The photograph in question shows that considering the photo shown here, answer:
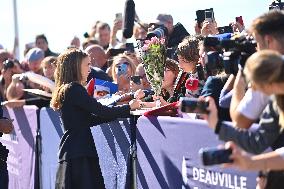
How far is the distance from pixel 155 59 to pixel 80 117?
0.88 m

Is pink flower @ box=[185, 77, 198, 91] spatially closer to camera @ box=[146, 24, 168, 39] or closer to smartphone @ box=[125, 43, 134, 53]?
camera @ box=[146, 24, 168, 39]

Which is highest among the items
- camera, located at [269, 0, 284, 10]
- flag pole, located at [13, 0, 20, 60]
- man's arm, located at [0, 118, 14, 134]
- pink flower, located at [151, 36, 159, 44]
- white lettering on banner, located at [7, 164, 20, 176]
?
flag pole, located at [13, 0, 20, 60]

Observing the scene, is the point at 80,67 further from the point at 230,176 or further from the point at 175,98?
the point at 230,176

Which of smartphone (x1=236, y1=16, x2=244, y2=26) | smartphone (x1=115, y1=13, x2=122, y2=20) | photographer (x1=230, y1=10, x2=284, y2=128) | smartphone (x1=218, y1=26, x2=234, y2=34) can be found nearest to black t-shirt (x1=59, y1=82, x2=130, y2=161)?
smartphone (x1=218, y1=26, x2=234, y2=34)

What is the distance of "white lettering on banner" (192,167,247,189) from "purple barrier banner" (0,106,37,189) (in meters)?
3.89

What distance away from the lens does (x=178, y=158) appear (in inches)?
250

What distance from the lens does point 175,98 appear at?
23.5 feet

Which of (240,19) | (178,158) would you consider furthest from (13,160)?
(178,158)

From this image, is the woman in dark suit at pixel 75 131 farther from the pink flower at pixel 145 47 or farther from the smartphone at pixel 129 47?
the smartphone at pixel 129 47

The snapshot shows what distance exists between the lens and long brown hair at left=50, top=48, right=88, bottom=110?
23.4 ft

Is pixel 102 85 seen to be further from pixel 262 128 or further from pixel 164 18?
pixel 262 128

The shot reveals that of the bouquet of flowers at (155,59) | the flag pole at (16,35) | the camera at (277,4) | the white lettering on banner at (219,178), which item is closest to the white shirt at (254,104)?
the white lettering on banner at (219,178)

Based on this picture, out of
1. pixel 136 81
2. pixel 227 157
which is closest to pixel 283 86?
pixel 227 157

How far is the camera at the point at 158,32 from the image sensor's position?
298 inches
